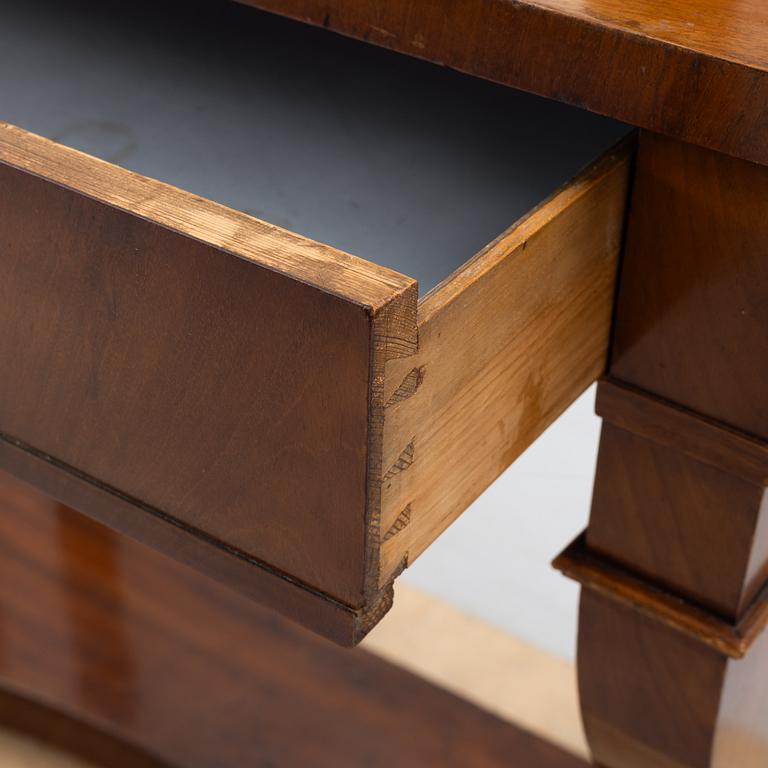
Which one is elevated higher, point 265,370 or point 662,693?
A: point 265,370

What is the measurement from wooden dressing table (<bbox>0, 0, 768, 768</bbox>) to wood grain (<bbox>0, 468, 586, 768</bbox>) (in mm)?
237

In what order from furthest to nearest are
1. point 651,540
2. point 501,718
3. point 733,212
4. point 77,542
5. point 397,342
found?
1. point 77,542
2. point 501,718
3. point 651,540
4. point 733,212
5. point 397,342

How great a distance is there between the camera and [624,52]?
47 centimetres

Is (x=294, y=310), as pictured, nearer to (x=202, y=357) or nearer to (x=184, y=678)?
(x=202, y=357)

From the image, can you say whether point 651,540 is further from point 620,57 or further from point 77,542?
point 77,542

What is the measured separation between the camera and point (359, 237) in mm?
536

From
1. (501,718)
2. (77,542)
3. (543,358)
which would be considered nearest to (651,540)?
(543,358)

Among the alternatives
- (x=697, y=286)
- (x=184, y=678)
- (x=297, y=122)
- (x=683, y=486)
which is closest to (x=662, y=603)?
(x=683, y=486)

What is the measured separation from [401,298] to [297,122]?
25 centimetres

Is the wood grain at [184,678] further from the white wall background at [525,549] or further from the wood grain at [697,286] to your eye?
the wood grain at [697,286]

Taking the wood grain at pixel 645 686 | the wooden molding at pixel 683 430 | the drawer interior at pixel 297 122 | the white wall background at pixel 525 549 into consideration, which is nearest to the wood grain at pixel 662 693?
the wood grain at pixel 645 686

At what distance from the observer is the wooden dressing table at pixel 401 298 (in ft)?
1.41

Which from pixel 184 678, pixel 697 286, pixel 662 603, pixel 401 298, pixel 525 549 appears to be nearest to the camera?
pixel 401 298

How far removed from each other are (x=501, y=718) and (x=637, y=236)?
55cm
